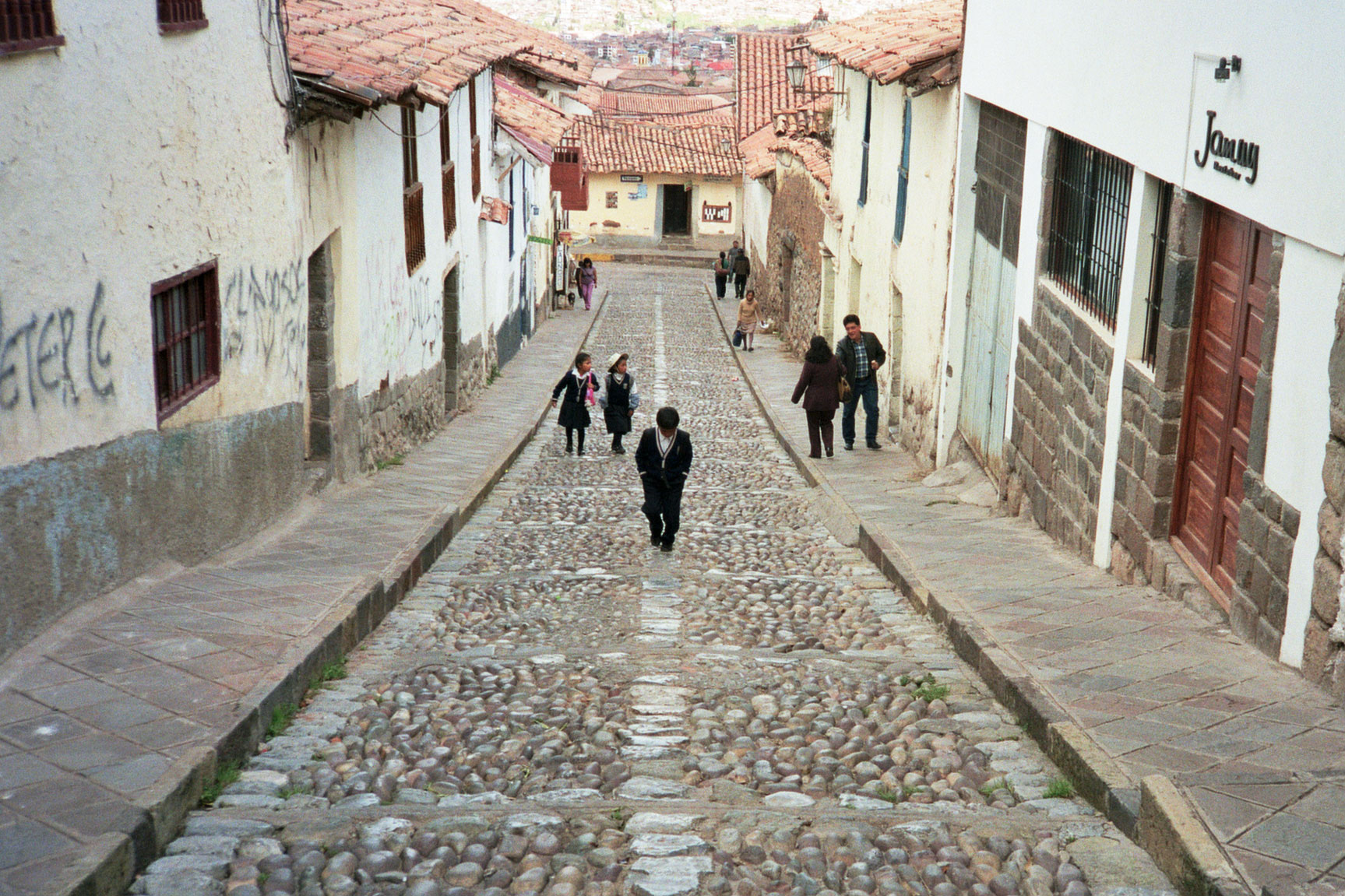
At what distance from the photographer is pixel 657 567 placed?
9805mm

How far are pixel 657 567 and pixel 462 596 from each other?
1641mm

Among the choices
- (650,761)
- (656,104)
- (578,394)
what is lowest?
(578,394)

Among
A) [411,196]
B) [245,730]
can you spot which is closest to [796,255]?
[411,196]

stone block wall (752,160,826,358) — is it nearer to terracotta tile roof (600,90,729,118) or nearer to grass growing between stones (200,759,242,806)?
grass growing between stones (200,759,242,806)

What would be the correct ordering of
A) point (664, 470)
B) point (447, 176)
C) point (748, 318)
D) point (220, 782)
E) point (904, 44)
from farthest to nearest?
point (748, 318), point (447, 176), point (904, 44), point (664, 470), point (220, 782)

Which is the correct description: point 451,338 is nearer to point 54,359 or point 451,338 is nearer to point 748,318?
point 748,318

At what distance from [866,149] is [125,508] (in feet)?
49.4

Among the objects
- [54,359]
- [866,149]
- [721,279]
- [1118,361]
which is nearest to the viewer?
[54,359]

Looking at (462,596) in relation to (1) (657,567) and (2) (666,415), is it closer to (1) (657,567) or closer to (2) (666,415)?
(1) (657,567)

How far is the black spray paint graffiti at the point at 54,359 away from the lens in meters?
5.58

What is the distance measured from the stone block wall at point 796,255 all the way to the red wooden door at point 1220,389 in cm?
1760

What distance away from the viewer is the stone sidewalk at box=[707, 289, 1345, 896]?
13.8 ft

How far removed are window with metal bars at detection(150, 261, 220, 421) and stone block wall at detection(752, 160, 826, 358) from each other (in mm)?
17587

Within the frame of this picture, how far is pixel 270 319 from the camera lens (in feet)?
31.3
